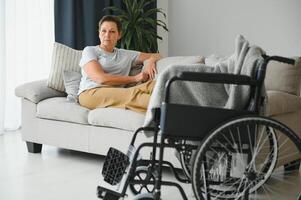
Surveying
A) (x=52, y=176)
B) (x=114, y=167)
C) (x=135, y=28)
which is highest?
(x=135, y=28)

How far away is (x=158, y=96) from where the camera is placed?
75.8 inches

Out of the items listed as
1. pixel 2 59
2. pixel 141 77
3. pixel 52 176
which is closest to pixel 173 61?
pixel 141 77

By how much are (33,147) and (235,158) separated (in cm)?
187

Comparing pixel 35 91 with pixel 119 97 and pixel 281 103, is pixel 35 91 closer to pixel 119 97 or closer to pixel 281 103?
pixel 119 97

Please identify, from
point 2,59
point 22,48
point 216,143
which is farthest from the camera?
point 22,48

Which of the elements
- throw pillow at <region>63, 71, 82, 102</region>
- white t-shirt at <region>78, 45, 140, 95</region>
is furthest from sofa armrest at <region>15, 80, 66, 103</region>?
white t-shirt at <region>78, 45, 140, 95</region>

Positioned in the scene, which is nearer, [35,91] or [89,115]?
[89,115]

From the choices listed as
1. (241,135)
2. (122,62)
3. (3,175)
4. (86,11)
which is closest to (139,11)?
(86,11)

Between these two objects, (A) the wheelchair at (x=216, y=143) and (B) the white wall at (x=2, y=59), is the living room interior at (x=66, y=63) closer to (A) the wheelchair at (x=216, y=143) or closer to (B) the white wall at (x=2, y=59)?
(B) the white wall at (x=2, y=59)

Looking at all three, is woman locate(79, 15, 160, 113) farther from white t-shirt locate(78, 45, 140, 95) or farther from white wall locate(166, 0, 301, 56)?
white wall locate(166, 0, 301, 56)

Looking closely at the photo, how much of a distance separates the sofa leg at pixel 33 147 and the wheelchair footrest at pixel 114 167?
1.38 meters

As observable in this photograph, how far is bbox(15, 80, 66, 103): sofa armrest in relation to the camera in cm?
325

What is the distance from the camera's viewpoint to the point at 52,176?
274 cm

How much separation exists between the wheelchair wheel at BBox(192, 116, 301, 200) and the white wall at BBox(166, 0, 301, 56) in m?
2.69
